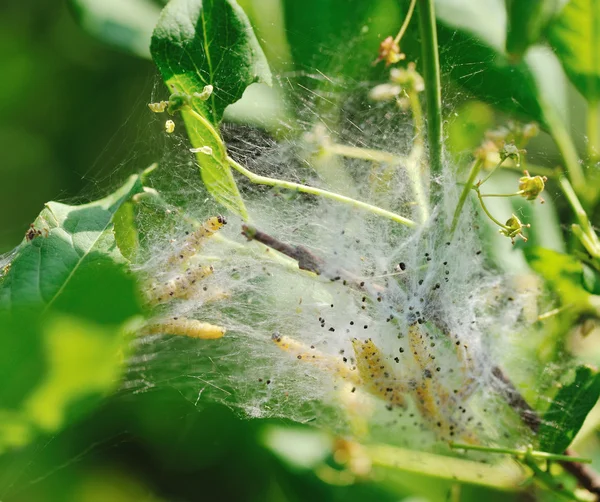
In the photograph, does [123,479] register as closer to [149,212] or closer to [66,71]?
[149,212]

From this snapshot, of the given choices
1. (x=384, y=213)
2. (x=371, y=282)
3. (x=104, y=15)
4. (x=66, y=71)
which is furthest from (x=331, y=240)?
(x=66, y=71)

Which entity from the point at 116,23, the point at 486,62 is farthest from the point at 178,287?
the point at 486,62

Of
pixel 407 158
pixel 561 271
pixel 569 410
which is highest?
pixel 407 158

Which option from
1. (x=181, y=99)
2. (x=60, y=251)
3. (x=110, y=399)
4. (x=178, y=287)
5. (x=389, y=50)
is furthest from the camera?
(x=110, y=399)

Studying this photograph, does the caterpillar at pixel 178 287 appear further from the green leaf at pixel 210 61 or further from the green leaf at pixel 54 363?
the green leaf at pixel 54 363

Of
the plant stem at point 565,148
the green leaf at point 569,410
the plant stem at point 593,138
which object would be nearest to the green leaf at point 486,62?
the plant stem at point 565,148

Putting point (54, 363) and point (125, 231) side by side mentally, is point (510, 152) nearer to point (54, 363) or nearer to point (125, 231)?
point (125, 231)
